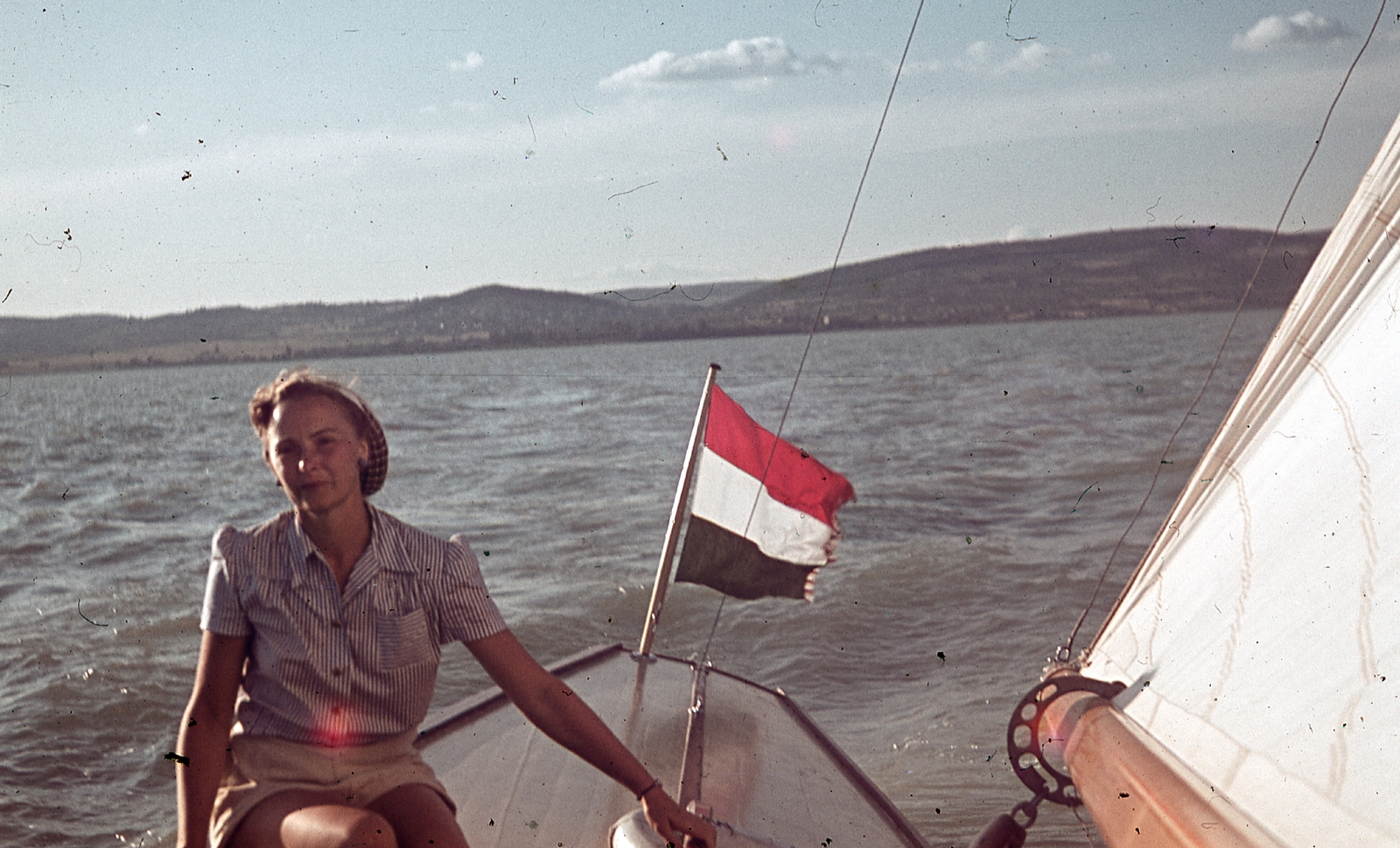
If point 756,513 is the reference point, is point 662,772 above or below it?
below

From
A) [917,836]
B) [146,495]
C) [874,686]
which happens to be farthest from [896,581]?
[146,495]

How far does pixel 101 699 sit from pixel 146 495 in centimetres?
880

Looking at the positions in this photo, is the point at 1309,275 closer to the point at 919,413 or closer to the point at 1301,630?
the point at 1301,630

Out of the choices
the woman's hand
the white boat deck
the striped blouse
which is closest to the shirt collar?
the striped blouse

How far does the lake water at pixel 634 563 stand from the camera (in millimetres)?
5660

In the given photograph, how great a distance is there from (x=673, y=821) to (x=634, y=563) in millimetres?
8049

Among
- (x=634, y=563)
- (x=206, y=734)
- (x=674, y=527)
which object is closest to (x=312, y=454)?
(x=206, y=734)

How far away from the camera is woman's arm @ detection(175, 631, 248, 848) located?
5.78 ft

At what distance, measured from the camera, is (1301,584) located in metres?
1.86

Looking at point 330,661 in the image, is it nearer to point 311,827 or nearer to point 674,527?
point 311,827

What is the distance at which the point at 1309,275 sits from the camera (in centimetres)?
224

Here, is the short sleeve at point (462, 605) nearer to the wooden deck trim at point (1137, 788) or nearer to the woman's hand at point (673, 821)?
the woman's hand at point (673, 821)

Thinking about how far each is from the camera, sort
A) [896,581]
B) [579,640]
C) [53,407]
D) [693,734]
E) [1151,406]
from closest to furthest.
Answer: [693,734] < [579,640] < [896,581] < [1151,406] < [53,407]

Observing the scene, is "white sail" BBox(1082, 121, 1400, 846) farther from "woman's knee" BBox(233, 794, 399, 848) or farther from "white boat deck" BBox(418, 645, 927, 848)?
"woman's knee" BBox(233, 794, 399, 848)
